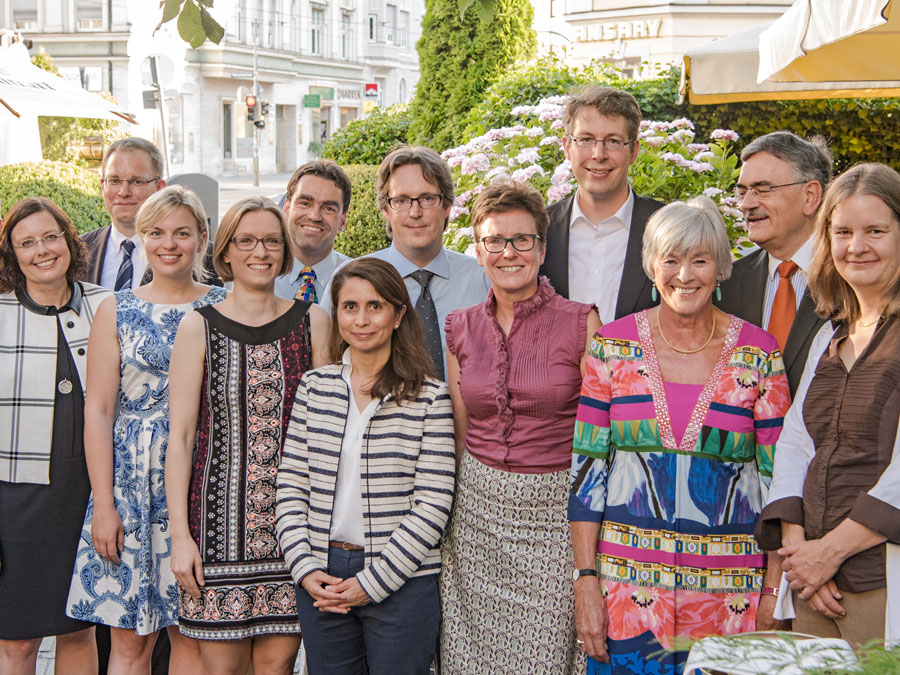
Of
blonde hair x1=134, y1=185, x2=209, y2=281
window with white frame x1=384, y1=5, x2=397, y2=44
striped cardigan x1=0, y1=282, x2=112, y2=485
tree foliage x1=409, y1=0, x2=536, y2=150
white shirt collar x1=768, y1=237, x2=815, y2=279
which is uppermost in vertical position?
window with white frame x1=384, y1=5, x2=397, y2=44

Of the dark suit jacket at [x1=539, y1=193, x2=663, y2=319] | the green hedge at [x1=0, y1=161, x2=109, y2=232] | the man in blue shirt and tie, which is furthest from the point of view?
the green hedge at [x1=0, y1=161, x2=109, y2=232]

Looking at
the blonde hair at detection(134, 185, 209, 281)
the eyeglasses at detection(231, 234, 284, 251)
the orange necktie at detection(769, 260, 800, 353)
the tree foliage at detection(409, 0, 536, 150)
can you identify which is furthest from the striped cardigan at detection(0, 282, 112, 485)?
the tree foliage at detection(409, 0, 536, 150)

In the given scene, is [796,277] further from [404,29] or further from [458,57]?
[404,29]

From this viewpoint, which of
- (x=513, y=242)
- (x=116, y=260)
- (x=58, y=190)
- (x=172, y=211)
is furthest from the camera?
(x=58, y=190)

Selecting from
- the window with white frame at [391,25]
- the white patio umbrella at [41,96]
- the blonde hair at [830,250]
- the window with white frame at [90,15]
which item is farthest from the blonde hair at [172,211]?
the window with white frame at [391,25]

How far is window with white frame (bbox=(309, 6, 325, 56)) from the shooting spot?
5553 cm

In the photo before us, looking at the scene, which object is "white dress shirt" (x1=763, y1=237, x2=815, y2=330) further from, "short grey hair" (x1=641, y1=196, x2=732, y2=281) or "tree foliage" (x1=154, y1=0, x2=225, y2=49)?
"tree foliage" (x1=154, y1=0, x2=225, y2=49)

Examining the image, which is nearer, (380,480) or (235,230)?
(380,480)

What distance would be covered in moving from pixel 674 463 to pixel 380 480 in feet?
3.22

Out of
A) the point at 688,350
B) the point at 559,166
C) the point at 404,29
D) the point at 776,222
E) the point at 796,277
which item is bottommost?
the point at 688,350

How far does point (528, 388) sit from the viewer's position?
3227 millimetres

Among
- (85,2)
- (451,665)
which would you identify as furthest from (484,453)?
(85,2)

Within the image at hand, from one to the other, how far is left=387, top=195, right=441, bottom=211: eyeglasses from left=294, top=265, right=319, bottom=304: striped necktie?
2.61ft

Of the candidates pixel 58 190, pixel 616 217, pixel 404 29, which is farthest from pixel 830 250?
pixel 404 29
